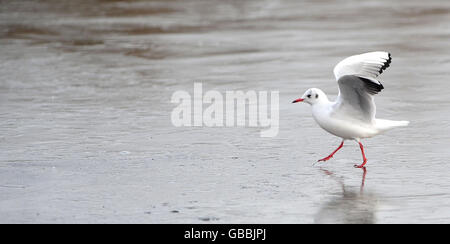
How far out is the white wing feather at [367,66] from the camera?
6.89 metres

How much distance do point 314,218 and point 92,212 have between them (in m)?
1.49

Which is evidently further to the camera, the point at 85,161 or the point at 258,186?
the point at 85,161

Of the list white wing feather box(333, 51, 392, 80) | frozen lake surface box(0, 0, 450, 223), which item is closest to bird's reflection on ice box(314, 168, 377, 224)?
frozen lake surface box(0, 0, 450, 223)

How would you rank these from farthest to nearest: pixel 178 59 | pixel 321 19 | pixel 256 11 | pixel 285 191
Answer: pixel 256 11 < pixel 321 19 < pixel 178 59 < pixel 285 191

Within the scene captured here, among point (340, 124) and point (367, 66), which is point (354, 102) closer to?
point (340, 124)

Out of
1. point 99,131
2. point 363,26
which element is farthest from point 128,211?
point 363,26

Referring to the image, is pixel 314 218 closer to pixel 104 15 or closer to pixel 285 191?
pixel 285 191

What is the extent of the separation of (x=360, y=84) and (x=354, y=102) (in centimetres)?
26

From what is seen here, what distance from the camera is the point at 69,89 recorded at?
11.0 meters

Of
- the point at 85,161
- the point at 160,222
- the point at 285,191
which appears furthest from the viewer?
the point at 85,161

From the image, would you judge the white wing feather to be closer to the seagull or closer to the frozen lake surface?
the seagull

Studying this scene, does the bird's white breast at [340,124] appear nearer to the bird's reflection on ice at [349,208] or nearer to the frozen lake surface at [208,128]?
the frozen lake surface at [208,128]

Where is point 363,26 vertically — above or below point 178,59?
above

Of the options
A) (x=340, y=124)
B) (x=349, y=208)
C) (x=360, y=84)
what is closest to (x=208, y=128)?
(x=340, y=124)
